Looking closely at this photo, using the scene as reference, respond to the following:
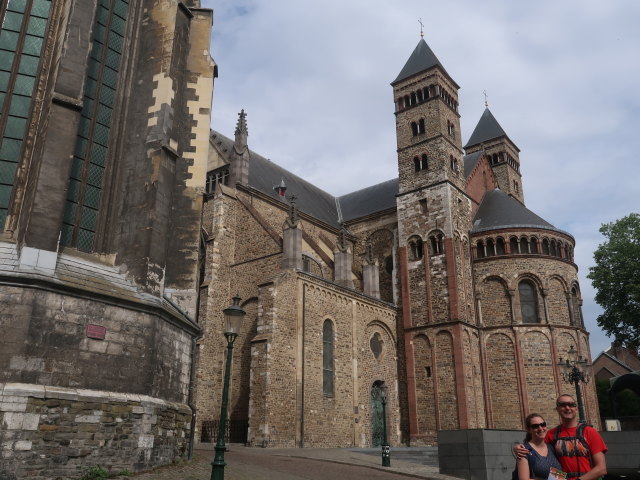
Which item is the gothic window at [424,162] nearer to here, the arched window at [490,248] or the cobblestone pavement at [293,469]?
the arched window at [490,248]

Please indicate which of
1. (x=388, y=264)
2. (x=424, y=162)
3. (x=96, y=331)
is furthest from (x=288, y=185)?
(x=96, y=331)

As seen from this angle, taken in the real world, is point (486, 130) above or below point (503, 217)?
above

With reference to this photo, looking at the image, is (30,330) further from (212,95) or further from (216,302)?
(216,302)

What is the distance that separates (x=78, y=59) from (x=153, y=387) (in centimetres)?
700

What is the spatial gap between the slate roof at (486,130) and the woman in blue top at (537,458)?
39432mm

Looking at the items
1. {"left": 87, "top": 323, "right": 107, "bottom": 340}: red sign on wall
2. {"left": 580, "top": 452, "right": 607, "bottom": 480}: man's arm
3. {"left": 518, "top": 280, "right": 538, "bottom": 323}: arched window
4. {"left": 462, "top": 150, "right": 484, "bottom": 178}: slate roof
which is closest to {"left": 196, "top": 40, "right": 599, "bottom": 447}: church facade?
{"left": 518, "top": 280, "right": 538, "bottom": 323}: arched window

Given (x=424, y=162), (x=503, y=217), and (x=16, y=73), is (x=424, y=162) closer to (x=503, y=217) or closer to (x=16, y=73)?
(x=503, y=217)

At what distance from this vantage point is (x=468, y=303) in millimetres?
29875

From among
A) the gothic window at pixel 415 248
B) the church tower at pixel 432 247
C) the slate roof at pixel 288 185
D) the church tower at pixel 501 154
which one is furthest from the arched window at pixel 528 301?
the slate roof at pixel 288 185

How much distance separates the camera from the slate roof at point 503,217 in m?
31.0

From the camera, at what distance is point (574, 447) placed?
16.0 ft

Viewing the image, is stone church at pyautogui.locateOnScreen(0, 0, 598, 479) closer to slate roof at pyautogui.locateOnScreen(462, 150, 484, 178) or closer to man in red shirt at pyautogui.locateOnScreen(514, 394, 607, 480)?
slate roof at pyautogui.locateOnScreen(462, 150, 484, 178)

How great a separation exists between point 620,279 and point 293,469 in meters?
24.9

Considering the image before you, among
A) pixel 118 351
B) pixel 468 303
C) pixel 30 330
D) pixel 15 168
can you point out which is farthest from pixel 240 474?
pixel 468 303
